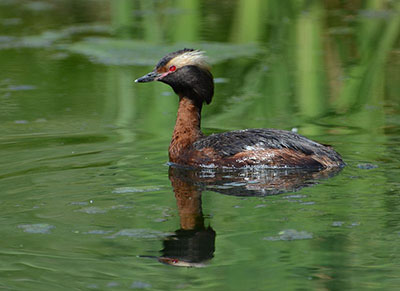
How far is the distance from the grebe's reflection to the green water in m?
0.02

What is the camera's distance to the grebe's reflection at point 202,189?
17.9ft

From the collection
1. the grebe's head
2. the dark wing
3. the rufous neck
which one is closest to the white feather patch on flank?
the grebe's head

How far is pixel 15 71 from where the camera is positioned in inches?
507

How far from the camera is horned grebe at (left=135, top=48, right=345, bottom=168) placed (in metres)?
7.80

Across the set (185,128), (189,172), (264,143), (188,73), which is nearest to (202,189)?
(189,172)

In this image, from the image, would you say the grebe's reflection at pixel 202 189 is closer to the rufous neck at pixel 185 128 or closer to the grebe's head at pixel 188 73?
the rufous neck at pixel 185 128

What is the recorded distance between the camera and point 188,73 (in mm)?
8633

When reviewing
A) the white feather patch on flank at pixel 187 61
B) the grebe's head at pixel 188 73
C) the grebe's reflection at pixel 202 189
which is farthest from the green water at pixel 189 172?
the white feather patch on flank at pixel 187 61

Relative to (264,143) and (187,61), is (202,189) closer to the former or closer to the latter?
(264,143)

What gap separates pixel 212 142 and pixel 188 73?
2.95ft

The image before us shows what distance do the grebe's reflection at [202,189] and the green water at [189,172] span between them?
2cm

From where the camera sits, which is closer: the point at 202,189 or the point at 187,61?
the point at 202,189

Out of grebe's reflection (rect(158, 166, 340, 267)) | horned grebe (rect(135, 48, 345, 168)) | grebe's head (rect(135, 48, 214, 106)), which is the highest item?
grebe's head (rect(135, 48, 214, 106))

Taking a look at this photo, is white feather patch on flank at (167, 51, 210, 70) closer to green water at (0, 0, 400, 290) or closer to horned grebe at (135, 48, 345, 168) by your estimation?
horned grebe at (135, 48, 345, 168)
